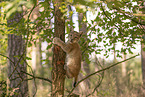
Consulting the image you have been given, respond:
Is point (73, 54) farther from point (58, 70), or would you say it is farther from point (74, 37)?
point (58, 70)

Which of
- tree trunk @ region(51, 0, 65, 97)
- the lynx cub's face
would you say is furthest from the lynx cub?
tree trunk @ region(51, 0, 65, 97)

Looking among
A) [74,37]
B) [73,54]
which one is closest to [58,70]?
[73,54]

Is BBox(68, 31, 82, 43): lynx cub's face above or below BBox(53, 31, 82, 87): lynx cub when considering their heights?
above

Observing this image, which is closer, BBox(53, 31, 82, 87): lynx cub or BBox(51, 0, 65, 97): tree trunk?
BBox(51, 0, 65, 97): tree trunk

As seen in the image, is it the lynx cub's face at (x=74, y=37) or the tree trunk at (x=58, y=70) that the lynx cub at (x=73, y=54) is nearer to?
the lynx cub's face at (x=74, y=37)

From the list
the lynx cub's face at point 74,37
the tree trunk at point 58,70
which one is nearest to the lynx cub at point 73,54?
the lynx cub's face at point 74,37

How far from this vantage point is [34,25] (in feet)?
13.9

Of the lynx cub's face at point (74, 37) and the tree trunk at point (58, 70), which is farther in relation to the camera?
the lynx cub's face at point (74, 37)

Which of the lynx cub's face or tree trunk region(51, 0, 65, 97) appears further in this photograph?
the lynx cub's face

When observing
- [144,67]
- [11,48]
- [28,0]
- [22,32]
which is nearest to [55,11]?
[22,32]

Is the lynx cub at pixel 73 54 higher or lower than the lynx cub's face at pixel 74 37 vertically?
lower

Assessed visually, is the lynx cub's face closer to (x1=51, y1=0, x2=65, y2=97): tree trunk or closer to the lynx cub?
the lynx cub

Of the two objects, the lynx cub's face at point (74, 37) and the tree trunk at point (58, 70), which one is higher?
the lynx cub's face at point (74, 37)

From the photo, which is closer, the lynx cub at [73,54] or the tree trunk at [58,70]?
the tree trunk at [58,70]
